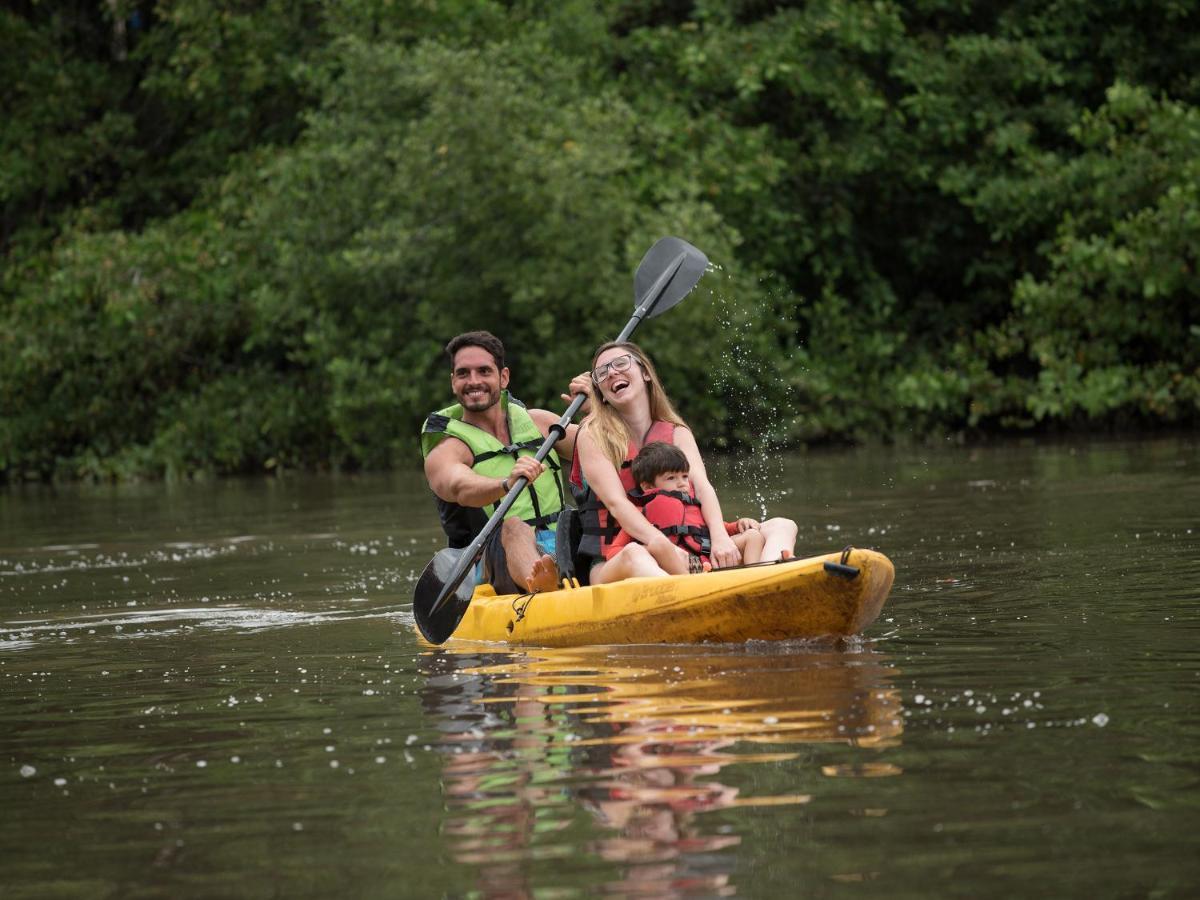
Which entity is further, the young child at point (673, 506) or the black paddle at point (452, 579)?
the black paddle at point (452, 579)

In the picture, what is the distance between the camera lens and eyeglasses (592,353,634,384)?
7.07m

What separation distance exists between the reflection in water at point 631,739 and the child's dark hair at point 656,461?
651 millimetres

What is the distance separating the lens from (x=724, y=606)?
6.33m

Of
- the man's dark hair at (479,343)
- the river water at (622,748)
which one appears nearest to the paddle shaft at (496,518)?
the river water at (622,748)

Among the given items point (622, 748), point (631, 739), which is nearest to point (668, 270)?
point (631, 739)

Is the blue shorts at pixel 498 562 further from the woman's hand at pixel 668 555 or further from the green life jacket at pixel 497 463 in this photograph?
the woman's hand at pixel 668 555

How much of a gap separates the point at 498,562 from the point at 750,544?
1.15 m

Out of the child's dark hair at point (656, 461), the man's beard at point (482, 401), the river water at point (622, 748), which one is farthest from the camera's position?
the man's beard at point (482, 401)

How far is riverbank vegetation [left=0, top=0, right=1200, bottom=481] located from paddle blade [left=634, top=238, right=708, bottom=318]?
1071 centimetres

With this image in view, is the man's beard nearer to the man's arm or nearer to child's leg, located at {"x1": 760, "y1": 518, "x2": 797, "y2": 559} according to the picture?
the man's arm

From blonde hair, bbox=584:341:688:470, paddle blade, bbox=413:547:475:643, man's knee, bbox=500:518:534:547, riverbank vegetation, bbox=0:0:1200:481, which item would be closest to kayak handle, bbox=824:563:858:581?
blonde hair, bbox=584:341:688:470

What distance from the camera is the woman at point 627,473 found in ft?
22.4

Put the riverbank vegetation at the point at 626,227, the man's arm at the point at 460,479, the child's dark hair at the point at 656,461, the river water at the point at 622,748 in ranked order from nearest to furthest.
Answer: the river water at the point at 622,748, the child's dark hair at the point at 656,461, the man's arm at the point at 460,479, the riverbank vegetation at the point at 626,227

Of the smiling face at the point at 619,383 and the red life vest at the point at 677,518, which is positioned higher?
the smiling face at the point at 619,383
